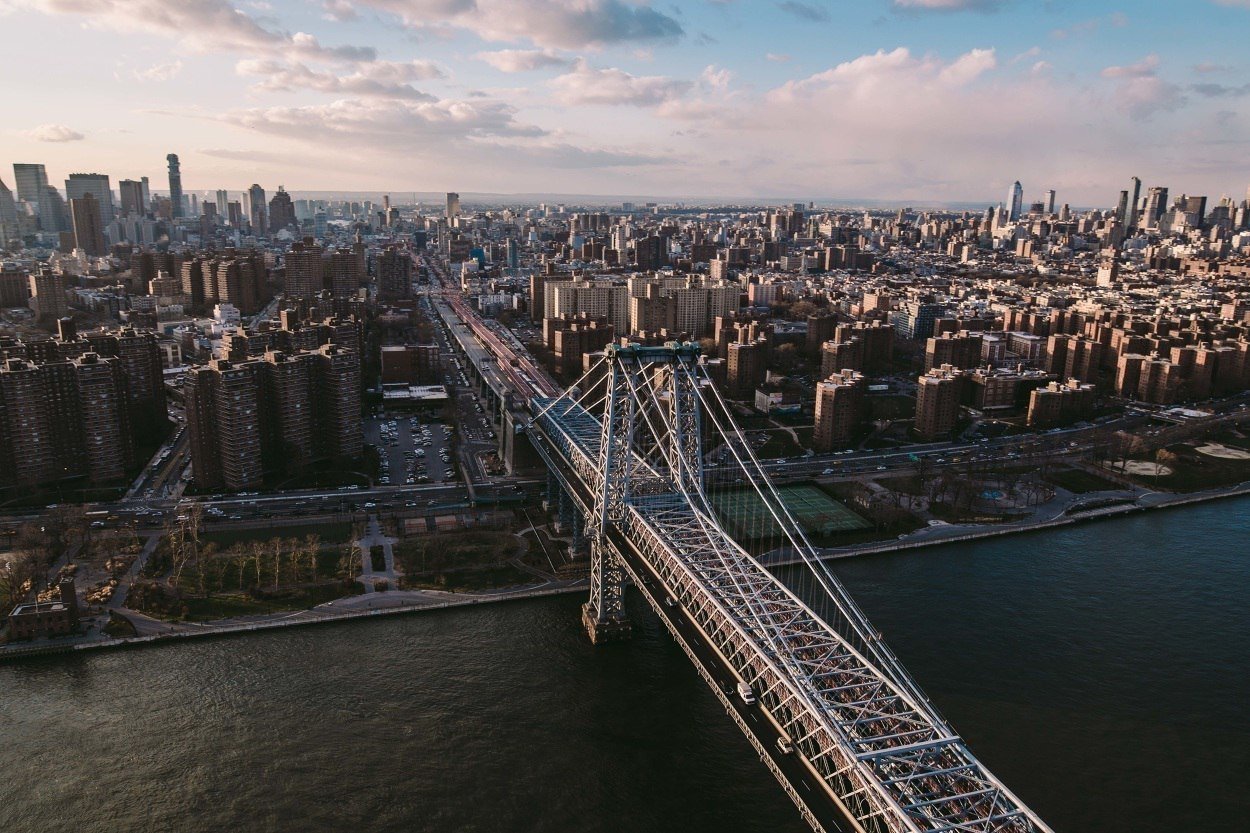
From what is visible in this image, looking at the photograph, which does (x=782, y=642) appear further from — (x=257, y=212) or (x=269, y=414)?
(x=257, y=212)

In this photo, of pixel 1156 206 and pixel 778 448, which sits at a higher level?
pixel 1156 206

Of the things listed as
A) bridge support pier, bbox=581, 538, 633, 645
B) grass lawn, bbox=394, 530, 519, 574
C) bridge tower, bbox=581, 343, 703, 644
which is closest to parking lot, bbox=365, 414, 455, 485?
grass lawn, bbox=394, 530, 519, 574

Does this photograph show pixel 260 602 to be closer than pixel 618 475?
Yes

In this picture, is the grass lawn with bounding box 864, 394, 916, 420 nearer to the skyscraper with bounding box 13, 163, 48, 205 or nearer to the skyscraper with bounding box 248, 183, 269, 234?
the skyscraper with bounding box 248, 183, 269, 234

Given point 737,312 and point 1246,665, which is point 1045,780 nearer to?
point 1246,665

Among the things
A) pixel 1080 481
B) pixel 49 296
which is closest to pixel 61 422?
pixel 1080 481

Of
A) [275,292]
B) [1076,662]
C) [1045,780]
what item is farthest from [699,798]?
[275,292]
